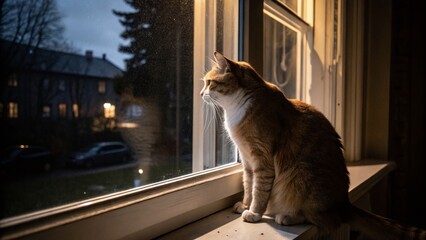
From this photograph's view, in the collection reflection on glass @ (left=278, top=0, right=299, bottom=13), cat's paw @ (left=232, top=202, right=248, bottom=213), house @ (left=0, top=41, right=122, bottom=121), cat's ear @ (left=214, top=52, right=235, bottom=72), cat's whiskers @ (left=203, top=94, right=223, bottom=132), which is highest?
reflection on glass @ (left=278, top=0, right=299, bottom=13)

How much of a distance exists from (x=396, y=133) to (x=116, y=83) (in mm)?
2011

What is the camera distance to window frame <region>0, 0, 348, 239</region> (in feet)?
1.64

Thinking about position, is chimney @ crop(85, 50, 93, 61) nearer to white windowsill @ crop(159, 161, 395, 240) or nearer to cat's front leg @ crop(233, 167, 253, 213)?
white windowsill @ crop(159, 161, 395, 240)

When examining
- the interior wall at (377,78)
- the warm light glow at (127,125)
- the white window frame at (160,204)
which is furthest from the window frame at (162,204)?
the interior wall at (377,78)

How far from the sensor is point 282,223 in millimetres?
867

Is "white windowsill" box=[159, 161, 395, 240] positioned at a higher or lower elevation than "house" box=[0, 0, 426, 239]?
lower

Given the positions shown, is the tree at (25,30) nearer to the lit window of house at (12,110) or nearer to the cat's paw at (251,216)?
the lit window of house at (12,110)

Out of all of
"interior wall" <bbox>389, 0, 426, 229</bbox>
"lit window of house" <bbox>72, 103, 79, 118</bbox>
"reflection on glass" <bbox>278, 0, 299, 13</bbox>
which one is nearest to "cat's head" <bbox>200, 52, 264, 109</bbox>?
"lit window of house" <bbox>72, 103, 79, 118</bbox>

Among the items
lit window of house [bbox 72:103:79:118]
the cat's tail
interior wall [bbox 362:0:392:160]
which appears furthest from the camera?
interior wall [bbox 362:0:392:160]

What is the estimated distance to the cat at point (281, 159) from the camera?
894mm

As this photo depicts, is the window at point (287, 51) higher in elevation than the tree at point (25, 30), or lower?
higher

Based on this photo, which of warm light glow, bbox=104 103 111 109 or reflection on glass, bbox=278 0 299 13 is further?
reflection on glass, bbox=278 0 299 13

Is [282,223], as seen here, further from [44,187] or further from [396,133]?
[396,133]

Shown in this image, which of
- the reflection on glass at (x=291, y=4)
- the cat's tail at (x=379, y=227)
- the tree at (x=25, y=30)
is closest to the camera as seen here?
the tree at (x=25, y=30)
